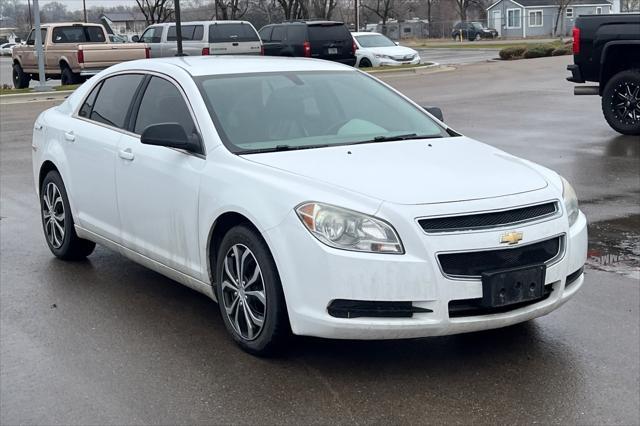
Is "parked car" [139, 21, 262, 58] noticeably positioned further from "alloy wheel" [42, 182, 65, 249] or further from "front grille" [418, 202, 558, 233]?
"front grille" [418, 202, 558, 233]

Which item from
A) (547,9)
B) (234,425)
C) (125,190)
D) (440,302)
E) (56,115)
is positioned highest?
(547,9)

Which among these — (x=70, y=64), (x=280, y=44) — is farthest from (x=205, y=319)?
(x=280, y=44)

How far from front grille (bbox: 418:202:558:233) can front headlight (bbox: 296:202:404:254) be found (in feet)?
0.58

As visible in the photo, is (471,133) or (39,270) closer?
(39,270)

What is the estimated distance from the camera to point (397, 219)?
449cm

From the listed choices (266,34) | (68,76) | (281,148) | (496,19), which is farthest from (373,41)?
(496,19)

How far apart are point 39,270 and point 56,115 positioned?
1.25 m

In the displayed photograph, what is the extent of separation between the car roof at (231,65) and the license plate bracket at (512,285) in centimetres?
233

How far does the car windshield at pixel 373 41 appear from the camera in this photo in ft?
114

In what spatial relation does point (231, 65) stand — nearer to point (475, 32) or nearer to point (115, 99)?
point (115, 99)

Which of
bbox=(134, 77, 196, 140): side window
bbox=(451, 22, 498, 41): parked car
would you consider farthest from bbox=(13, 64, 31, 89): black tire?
bbox=(451, 22, 498, 41): parked car

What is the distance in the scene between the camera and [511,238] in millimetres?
4598

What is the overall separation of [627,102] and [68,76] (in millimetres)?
17789

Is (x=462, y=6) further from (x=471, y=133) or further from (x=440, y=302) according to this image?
(x=440, y=302)
